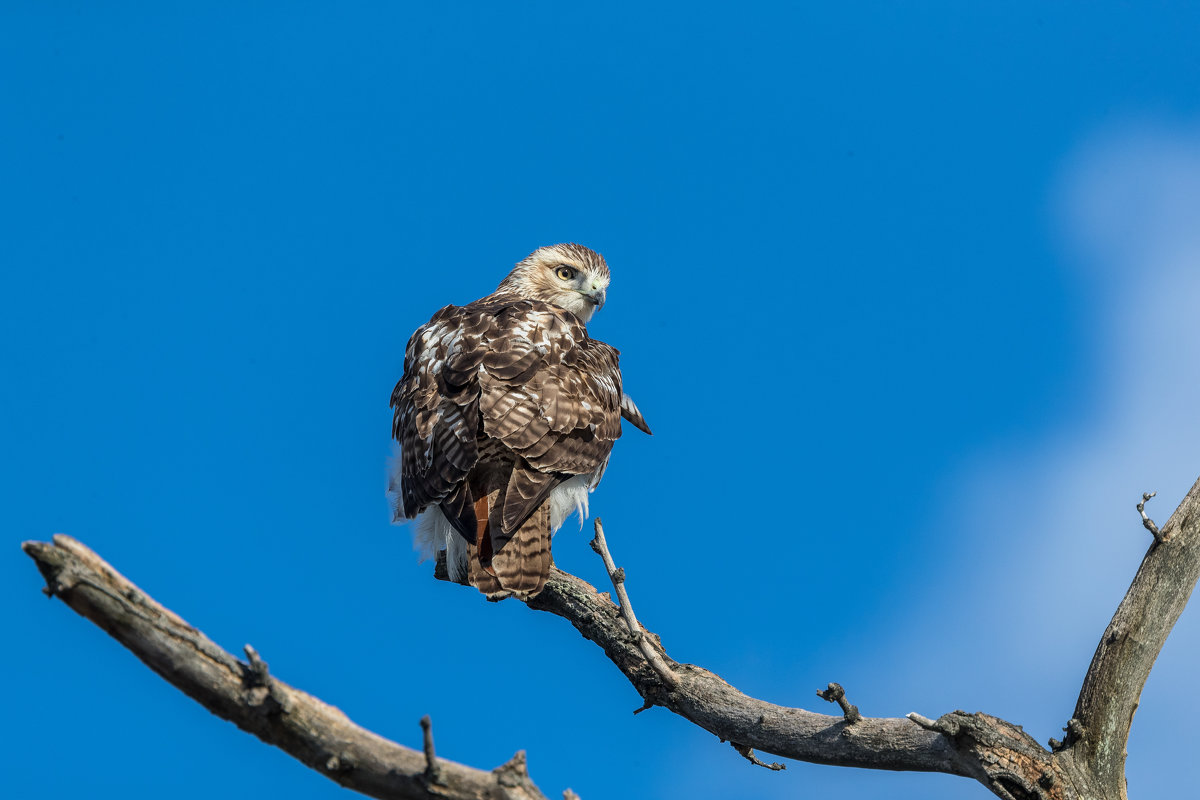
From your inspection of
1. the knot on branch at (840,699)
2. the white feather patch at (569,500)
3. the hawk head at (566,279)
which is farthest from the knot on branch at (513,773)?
the hawk head at (566,279)

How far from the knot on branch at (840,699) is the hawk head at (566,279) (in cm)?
565

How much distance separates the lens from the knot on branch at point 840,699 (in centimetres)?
435

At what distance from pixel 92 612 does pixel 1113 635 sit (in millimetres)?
3792

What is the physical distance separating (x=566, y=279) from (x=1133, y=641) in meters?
6.27

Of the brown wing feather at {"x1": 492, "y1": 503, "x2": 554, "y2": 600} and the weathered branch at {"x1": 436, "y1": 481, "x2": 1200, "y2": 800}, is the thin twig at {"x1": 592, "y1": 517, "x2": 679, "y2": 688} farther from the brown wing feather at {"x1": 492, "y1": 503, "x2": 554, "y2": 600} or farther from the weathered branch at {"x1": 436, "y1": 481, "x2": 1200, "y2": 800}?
the weathered branch at {"x1": 436, "y1": 481, "x2": 1200, "y2": 800}

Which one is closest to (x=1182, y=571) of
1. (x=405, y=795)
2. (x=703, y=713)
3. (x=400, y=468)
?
(x=703, y=713)

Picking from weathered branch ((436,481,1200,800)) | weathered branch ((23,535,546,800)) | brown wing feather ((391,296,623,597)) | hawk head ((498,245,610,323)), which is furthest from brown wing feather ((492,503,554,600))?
hawk head ((498,245,610,323))

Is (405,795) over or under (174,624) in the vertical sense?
under

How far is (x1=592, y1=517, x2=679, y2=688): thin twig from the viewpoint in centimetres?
568

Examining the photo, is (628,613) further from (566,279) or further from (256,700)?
(566,279)

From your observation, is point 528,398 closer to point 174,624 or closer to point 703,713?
point 703,713

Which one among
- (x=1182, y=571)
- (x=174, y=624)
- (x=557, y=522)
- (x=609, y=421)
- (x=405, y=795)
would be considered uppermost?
(x=609, y=421)

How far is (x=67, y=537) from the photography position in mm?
3363

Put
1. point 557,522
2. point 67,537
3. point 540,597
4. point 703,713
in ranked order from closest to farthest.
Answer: point 67,537 → point 703,713 → point 540,597 → point 557,522
